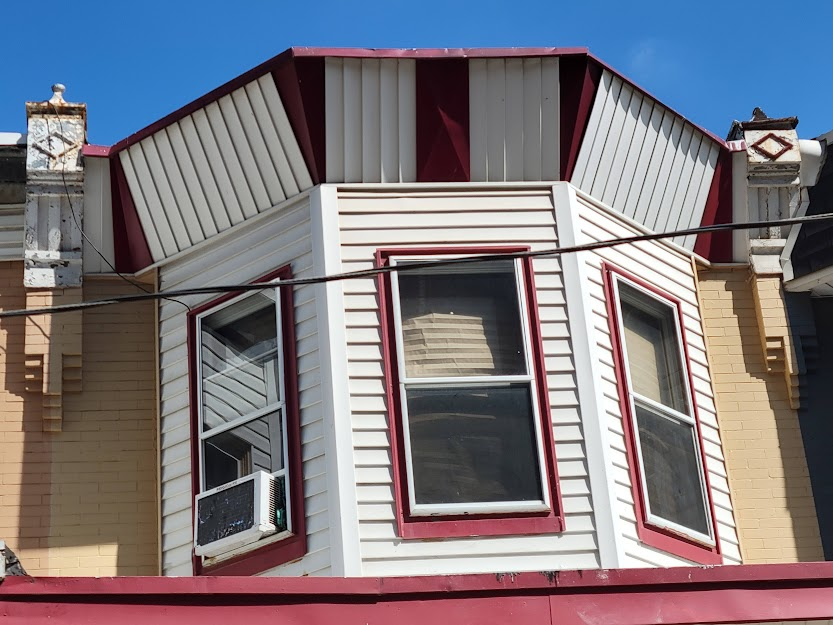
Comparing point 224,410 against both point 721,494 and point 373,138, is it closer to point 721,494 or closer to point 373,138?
point 373,138

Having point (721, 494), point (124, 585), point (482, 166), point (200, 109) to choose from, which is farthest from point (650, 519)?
point (200, 109)

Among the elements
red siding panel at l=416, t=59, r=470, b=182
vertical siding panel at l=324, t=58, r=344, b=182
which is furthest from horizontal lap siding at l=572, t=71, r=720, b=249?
vertical siding panel at l=324, t=58, r=344, b=182

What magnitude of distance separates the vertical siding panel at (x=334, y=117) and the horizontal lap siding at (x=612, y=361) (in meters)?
1.74

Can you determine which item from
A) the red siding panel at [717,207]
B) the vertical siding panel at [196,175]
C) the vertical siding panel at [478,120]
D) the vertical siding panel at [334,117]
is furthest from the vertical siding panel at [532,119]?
the vertical siding panel at [196,175]

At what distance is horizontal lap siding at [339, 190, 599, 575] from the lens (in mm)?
8094

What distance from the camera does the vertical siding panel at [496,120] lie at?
30.8 ft

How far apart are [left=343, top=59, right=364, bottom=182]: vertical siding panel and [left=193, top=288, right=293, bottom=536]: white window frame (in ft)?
3.29

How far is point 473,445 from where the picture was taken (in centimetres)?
855

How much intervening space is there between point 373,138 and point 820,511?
4134 millimetres

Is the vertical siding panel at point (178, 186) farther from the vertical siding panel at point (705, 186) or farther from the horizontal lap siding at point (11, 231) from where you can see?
the vertical siding panel at point (705, 186)

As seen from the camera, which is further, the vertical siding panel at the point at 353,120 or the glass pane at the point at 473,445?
the vertical siding panel at the point at 353,120

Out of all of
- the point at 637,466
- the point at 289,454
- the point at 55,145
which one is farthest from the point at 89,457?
the point at 637,466

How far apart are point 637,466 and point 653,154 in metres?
2.58

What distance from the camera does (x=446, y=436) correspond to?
855 cm
